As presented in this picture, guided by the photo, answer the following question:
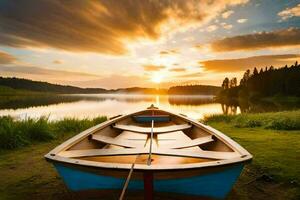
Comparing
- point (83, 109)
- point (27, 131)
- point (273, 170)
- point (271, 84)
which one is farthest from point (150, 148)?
point (271, 84)

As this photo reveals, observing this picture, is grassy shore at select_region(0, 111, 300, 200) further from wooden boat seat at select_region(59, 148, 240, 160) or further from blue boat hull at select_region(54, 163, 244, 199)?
wooden boat seat at select_region(59, 148, 240, 160)

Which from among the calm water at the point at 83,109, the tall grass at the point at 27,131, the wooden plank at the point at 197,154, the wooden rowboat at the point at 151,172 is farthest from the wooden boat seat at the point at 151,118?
the wooden plank at the point at 197,154

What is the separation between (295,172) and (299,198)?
1.25m

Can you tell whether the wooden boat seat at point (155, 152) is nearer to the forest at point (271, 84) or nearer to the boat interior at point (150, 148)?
the boat interior at point (150, 148)

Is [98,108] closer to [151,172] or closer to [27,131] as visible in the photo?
[27,131]

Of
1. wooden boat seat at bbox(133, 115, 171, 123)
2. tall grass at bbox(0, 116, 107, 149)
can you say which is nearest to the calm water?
tall grass at bbox(0, 116, 107, 149)

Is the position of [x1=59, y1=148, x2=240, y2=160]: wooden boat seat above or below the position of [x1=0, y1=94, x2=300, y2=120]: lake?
above

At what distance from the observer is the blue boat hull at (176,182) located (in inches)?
130

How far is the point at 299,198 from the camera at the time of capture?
4.19 meters

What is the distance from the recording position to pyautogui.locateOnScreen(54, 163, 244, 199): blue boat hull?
330cm

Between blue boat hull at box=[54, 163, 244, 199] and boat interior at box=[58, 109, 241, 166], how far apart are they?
1.27 feet

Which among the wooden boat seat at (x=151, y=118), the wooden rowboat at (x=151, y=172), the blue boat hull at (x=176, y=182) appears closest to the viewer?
the wooden rowboat at (x=151, y=172)

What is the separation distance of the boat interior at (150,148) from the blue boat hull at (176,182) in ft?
1.27

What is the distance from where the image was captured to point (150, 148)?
4.20 meters
